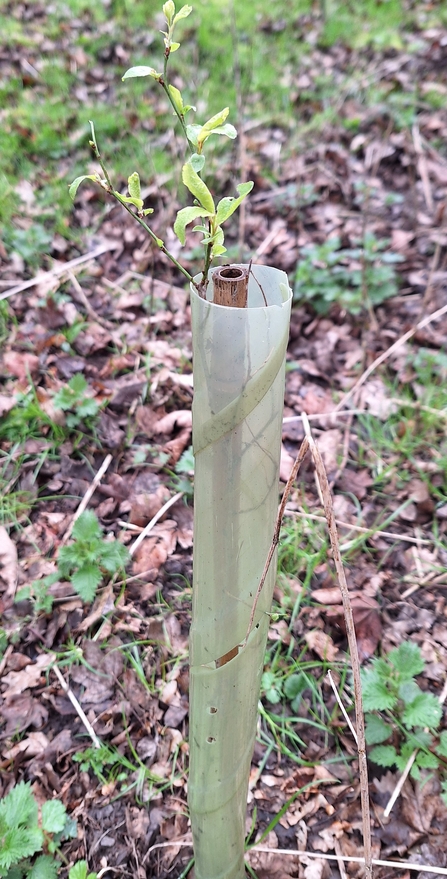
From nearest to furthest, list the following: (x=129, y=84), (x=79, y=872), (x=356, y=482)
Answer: (x=79, y=872)
(x=356, y=482)
(x=129, y=84)

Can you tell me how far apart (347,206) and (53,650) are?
324cm

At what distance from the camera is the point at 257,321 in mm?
688

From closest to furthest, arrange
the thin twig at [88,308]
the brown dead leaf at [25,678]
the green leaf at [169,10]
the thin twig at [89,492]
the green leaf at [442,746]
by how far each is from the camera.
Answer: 1. the green leaf at [169,10]
2. the green leaf at [442,746]
3. the brown dead leaf at [25,678]
4. the thin twig at [89,492]
5. the thin twig at [88,308]

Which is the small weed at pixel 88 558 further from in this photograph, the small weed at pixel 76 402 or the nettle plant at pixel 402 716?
the nettle plant at pixel 402 716

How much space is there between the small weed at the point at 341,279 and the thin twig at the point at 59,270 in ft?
4.00

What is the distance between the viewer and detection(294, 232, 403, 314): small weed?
9.84 feet

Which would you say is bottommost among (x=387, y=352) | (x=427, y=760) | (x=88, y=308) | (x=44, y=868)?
(x=44, y=868)

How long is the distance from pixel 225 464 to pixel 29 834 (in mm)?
1289

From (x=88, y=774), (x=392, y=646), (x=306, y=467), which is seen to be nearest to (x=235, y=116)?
(x=306, y=467)

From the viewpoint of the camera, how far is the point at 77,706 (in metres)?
1.77

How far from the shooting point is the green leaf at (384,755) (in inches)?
62.1

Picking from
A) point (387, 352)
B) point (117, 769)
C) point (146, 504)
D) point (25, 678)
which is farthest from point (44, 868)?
point (387, 352)

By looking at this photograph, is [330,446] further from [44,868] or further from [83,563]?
[44,868]

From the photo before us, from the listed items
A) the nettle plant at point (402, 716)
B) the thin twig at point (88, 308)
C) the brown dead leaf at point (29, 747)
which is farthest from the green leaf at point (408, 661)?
the thin twig at point (88, 308)
